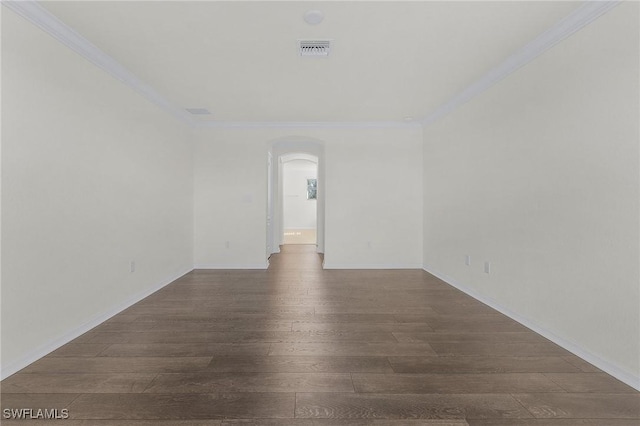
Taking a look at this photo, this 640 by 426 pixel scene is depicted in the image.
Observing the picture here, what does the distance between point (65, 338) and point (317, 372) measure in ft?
6.74

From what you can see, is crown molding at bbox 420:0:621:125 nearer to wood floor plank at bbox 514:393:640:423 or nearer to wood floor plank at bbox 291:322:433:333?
wood floor plank at bbox 514:393:640:423

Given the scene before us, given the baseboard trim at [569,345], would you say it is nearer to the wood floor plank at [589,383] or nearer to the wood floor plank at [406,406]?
the wood floor plank at [589,383]

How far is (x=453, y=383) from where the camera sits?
68.8 inches

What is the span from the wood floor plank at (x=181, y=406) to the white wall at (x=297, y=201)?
11.3m

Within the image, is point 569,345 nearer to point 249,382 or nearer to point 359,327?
point 359,327

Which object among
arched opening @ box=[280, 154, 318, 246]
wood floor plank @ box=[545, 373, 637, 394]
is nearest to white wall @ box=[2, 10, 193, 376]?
wood floor plank @ box=[545, 373, 637, 394]

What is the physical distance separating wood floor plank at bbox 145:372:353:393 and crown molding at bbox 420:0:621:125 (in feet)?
9.83

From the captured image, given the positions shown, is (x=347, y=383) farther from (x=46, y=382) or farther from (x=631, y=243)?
(x=631, y=243)

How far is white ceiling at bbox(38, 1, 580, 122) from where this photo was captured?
80.8 inches

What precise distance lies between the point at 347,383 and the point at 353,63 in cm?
277

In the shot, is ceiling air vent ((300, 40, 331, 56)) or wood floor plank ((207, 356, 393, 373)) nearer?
wood floor plank ((207, 356, 393, 373))

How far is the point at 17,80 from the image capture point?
191 centimetres

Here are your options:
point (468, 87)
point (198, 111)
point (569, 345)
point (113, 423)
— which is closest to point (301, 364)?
point (113, 423)

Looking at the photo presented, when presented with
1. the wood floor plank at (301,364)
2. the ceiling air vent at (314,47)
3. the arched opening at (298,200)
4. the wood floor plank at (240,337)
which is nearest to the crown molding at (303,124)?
the ceiling air vent at (314,47)
